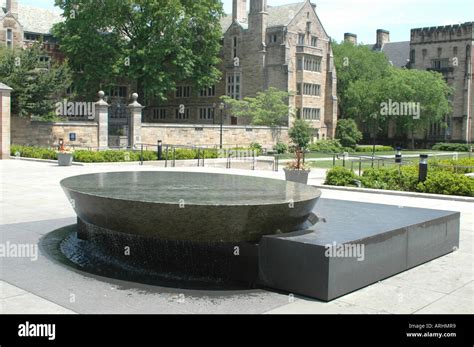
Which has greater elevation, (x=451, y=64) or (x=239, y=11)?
(x=239, y=11)

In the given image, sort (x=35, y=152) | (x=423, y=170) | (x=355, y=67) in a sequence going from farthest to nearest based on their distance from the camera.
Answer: (x=355, y=67), (x=35, y=152), (x=423, y=170)

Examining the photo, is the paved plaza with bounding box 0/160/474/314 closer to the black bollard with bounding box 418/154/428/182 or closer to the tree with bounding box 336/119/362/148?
the black bollard with bounding box 418/154/428/182

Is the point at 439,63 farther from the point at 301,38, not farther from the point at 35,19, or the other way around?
the point at 35,19

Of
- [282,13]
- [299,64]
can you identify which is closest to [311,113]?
[299,64]

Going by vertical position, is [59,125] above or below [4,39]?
below

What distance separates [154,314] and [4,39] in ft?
190

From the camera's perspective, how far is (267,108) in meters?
56.5

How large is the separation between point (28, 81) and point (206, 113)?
29.0 metres

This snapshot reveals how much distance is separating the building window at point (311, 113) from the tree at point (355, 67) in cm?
632

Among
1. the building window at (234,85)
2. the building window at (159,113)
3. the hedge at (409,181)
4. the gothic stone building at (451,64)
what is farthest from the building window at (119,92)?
the hedge at (409,181)

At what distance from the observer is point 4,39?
187 ft

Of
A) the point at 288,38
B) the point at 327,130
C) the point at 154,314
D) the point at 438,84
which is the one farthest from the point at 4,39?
the point at 154,314

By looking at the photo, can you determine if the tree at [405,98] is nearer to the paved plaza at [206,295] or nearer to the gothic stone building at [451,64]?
the gothic stone building at [451,64]
